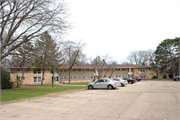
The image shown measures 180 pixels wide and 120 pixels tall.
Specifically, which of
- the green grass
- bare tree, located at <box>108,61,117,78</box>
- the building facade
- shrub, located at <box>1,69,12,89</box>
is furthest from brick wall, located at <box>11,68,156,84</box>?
the green grass

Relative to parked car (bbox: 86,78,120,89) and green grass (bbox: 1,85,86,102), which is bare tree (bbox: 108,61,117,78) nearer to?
parked car (bbox: 86,78,120,89)

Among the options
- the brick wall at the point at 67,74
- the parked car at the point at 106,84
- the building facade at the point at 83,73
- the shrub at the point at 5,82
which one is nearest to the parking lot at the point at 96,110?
the parked car at the point at 106,84

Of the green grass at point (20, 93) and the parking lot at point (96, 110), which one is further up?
the parking lot at point (96, 110)

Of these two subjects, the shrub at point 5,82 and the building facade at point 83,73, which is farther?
the building facade at point 83,73

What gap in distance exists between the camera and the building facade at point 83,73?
140ft

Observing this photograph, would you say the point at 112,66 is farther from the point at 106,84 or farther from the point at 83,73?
the point at 106,84

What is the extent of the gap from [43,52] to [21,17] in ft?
A: 13.6

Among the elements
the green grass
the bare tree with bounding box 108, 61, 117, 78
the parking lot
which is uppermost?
the bare tree with bounding box 108, 61, 117, 78

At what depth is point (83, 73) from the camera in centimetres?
4841

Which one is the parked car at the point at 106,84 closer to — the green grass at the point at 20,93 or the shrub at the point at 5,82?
the green grass at the point at 20,93

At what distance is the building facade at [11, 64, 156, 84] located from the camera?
4255cm

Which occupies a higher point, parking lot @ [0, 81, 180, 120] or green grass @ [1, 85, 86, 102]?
parking lot @ [0, 81, 180, 120]

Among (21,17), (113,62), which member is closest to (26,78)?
(113,62)

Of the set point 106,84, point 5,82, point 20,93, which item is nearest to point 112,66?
point 106,84
